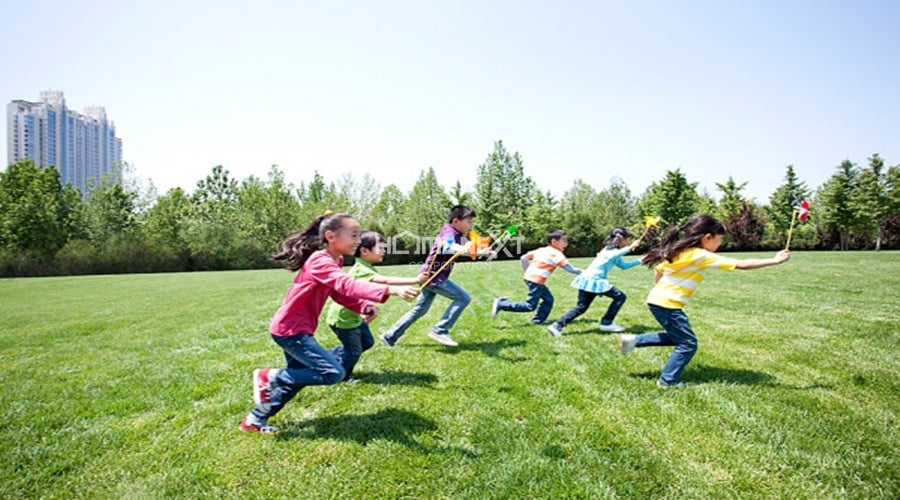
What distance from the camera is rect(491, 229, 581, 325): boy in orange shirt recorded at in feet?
28.0

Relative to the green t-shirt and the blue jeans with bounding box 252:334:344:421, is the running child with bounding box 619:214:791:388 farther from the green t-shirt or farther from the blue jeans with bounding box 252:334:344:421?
the blue jeans with bounding box 252:334:344:421

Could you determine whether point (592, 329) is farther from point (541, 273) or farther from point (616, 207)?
point (616, 207)

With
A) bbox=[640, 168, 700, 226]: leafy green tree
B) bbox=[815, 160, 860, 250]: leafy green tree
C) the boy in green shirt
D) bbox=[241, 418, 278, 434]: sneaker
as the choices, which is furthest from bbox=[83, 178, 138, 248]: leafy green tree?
bbox=[815, 160, 860, 250]: leafy green tree

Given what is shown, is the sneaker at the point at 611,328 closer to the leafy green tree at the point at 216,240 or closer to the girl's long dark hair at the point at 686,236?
the girl's long dark hair at the point at 686,236

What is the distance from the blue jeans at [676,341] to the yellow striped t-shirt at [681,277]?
104mm

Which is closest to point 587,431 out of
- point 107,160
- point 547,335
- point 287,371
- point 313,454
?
point 313,454

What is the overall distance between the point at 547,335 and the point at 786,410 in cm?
378

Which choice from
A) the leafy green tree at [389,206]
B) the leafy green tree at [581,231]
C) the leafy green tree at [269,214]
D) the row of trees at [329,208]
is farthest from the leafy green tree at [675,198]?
the leafy green tree at [269,214]

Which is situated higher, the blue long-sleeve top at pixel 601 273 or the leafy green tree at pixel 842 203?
the leafy green tree at pixel 842 203

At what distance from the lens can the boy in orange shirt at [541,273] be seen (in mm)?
Answer: 8523

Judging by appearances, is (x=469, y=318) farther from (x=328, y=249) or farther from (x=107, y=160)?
(x=107, y=160)

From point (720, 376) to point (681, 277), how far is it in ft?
4.30

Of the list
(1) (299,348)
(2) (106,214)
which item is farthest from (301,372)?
(2) (106,214)

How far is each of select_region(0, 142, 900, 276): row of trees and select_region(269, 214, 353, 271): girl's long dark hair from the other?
4515 centimetres
